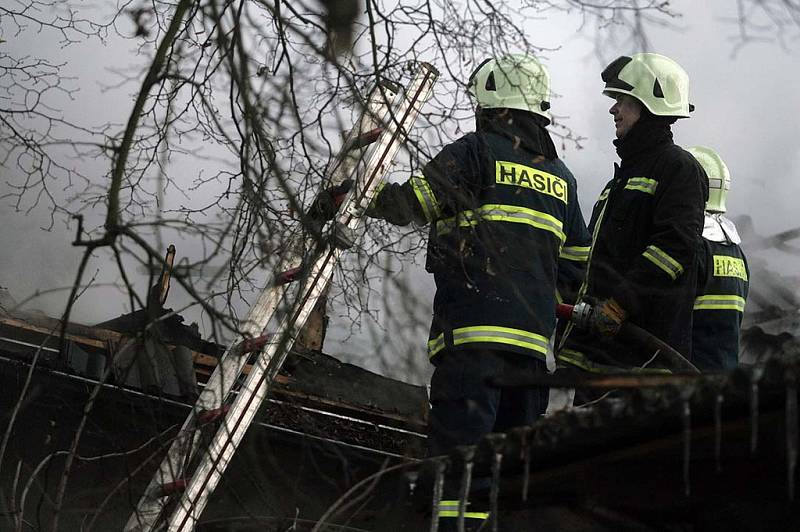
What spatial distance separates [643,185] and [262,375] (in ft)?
6.08

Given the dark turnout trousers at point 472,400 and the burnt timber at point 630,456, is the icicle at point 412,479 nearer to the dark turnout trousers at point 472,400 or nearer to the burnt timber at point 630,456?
the burnt timber at point 630,456

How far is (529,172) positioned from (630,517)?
194cm

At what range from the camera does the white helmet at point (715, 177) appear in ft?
20.8

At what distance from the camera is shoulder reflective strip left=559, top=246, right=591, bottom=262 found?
5.26 metres

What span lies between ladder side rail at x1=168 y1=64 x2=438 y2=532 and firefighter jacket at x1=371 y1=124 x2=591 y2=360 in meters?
0.19

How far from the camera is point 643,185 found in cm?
512

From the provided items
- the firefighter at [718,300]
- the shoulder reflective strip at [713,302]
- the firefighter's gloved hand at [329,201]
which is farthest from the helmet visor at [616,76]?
the firefighter's gloved hand at [329,201]

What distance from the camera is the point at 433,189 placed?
169 inches

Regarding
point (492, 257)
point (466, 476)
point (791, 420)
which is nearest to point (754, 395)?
point (791, 420)

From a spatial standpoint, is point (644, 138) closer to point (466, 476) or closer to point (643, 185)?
point (643, 185)

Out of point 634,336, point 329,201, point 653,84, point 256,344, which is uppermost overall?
point 653,84

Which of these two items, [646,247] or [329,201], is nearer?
[329,201]

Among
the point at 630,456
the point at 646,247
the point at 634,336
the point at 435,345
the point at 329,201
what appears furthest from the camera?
the point at 646,247

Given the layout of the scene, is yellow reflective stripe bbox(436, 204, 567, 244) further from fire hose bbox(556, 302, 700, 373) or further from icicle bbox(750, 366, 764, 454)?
icicle bbox(750, 366, 764, 454)
